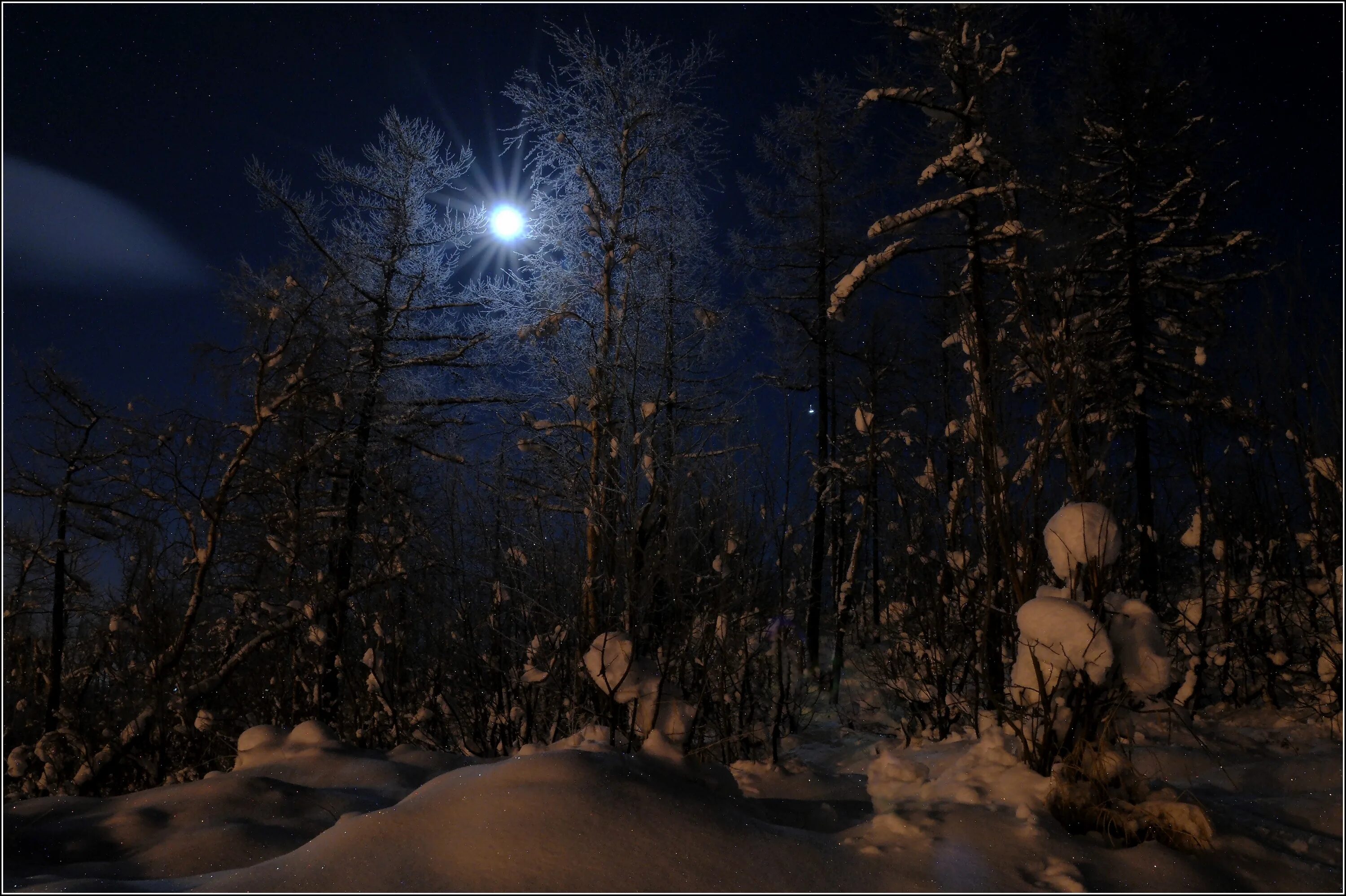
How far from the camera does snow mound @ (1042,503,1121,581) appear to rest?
3912mm

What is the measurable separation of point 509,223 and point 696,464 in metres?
5.50

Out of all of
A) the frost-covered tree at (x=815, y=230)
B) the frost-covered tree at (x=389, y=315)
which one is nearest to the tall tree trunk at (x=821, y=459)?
the frost-covered tree at (x=815, y=230)

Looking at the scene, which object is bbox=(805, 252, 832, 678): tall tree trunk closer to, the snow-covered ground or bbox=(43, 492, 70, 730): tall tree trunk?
the snow-covered ground

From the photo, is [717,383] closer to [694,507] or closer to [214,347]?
[694,507]

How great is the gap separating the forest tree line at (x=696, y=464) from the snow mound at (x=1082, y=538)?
12 cm

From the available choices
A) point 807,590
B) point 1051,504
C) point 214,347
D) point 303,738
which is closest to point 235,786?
point 303,738

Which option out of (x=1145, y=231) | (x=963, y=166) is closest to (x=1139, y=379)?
(x=1145, y=231)

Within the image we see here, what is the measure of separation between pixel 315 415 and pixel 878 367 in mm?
9801

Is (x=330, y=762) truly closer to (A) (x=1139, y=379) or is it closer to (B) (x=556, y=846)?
(B) (x=556, y=846)

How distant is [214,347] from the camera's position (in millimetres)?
9445

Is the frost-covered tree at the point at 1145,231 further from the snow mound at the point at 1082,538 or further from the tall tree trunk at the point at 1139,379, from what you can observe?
the snow mound at the point at 1082,538

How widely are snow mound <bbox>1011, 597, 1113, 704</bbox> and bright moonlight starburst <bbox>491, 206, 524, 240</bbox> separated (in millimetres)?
7596

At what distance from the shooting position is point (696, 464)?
20.2 ft

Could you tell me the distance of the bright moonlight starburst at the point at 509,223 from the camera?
384 inches
